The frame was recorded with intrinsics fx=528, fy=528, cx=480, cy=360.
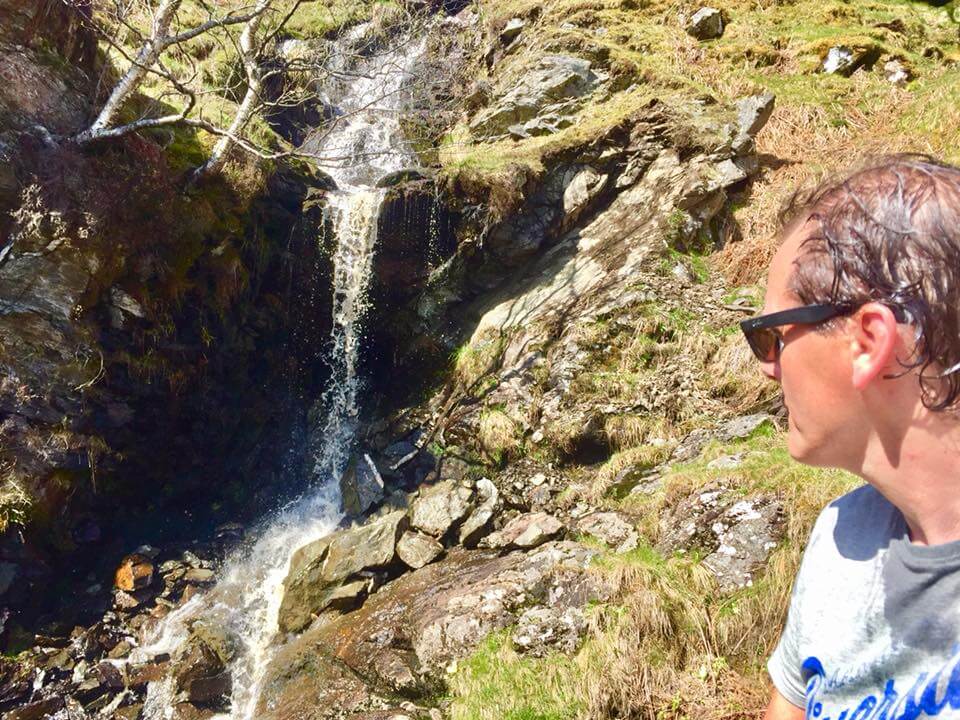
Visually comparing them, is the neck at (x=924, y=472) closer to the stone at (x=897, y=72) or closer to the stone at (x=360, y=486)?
the stone at (x=360, y=486)

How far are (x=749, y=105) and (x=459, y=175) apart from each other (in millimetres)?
4217

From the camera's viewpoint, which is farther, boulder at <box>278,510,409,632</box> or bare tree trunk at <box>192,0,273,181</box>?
bare tree trunk at <box>192,0,273,181</box>

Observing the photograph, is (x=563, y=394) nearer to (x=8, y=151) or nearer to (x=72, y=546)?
(x=72, y=546)

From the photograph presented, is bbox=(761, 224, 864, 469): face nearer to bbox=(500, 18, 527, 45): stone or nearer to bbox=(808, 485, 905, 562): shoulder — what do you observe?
bbox=(808, 485, 905, 562): shoulder

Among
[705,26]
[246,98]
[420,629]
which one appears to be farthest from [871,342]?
[705,26]

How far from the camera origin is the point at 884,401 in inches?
32.2

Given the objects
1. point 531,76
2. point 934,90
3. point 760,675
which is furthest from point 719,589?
point 531,76

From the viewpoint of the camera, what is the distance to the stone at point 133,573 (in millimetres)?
5812

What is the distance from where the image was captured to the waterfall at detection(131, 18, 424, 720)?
527cm

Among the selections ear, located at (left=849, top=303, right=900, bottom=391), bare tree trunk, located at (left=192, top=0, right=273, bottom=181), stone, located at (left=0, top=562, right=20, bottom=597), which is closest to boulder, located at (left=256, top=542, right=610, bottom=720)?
stone, located at (left=0, top=562, right=20, bottom=597)

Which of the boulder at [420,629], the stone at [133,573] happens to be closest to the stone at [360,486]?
the boulder at [420,629]

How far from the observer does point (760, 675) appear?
120 inches

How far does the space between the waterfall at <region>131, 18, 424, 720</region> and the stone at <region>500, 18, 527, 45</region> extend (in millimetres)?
2589

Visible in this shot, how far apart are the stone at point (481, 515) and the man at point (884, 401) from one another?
15.9 feet
